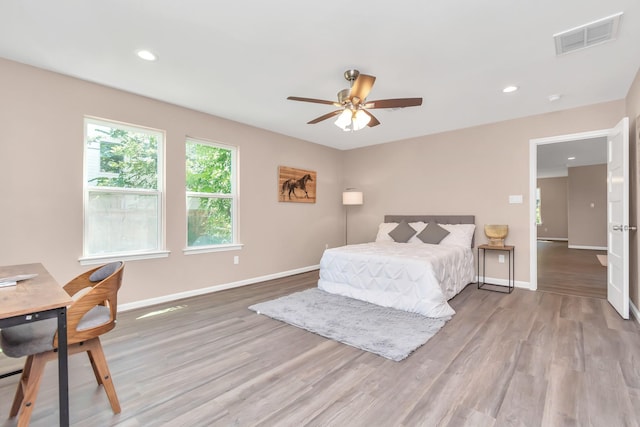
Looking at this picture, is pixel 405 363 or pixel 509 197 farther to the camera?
pixel 509 197

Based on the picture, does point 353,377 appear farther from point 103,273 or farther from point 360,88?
point 360,88

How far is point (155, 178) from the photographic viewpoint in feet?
12.6

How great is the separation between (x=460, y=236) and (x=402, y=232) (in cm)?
93

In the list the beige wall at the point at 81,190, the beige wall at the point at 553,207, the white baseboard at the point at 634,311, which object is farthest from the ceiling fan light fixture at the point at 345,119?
the beige wall at the point at 553,207

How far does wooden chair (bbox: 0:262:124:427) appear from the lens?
1465 millimetres

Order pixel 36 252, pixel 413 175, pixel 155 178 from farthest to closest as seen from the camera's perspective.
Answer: pixel 413 175 < pixel 155 178 < pixel 36 252

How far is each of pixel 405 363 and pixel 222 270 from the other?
3064 millimetres

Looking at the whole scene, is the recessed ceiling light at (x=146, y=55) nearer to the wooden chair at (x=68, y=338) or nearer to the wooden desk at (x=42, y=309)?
the wooden chair at (x=68, y=338)

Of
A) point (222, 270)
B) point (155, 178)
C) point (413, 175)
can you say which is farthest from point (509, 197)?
point (155, 178)

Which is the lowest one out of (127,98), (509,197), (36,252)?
(36,252)

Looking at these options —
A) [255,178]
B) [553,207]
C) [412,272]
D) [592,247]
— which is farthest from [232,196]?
[553,207]

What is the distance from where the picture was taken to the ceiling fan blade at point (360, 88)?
248 centimetres

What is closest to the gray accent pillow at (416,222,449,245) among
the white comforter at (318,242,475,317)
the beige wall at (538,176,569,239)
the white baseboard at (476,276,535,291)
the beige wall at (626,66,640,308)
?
the white comforter at (318,242,475,317)

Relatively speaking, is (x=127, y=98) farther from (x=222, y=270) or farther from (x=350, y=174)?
(x=350, y=174)
